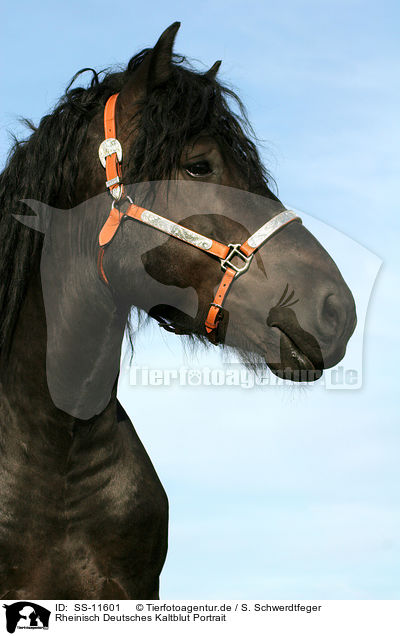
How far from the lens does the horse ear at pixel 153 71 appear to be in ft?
16.5

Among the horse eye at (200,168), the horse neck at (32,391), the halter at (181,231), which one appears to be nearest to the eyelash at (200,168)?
the horse eye at (200,168)

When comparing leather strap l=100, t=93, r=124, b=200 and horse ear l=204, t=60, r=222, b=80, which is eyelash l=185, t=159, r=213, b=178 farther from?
horse ear l=204, t=60, r=222, b=80

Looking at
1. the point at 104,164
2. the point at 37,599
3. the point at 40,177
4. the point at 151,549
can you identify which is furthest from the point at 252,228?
the point at 37,599

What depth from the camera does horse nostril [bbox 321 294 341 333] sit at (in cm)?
457

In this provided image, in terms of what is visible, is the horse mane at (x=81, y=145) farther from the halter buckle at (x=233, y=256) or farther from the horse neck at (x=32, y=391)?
the halter buckle at (x=233, y=256)

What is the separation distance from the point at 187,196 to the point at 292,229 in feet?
2.30

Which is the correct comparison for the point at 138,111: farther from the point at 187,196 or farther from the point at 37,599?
the point at 37,599

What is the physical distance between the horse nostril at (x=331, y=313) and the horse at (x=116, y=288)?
19 millimetres

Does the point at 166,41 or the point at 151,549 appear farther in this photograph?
the point at 151,549

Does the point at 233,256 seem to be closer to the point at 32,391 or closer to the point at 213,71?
the point at 32,391

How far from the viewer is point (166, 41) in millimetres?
5055

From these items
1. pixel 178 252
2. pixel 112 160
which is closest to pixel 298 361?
pixel 178 252
